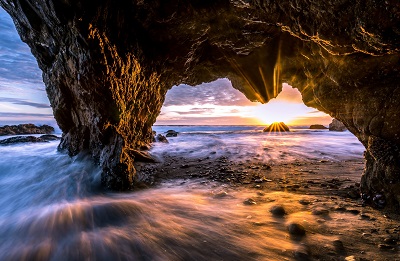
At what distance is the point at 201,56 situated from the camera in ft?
23.2

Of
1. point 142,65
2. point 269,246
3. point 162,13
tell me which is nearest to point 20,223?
point 269,246

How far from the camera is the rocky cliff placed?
270cm

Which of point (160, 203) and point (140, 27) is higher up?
point (140, 27)

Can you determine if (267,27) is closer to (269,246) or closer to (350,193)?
(350,193)

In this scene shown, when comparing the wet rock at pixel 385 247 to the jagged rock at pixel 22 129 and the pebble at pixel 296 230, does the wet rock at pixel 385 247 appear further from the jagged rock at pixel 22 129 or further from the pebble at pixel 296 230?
the jagged rock at pixel 22 129

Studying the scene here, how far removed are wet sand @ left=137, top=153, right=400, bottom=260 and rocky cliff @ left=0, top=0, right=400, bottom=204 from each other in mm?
593

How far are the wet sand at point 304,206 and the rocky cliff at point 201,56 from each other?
0.59m

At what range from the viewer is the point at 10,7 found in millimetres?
4672

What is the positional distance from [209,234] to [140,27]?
476cm

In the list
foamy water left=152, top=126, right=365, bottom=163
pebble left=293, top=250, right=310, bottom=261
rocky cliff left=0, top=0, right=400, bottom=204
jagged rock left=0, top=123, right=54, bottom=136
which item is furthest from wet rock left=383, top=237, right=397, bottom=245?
jagged rock left=0, top=123, right=54, bottom=136

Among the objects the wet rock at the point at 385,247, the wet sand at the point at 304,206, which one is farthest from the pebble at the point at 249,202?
the wet rock at the point at 385,247

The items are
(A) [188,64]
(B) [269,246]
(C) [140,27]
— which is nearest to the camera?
(B) [269,246]

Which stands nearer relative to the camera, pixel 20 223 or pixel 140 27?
pixel 20 223

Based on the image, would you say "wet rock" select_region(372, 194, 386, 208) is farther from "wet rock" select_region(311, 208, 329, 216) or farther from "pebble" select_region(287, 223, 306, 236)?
"pebble" select_region(287, 223, 306, 236)
